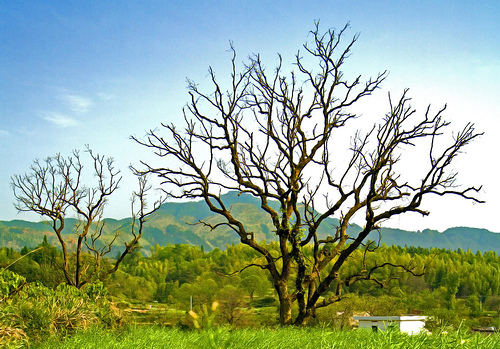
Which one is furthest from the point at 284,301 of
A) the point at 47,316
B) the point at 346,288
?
the point at 346,288

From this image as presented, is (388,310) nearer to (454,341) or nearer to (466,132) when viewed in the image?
(466,132)

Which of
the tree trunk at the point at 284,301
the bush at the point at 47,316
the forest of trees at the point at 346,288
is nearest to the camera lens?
the bush at the point at 47,316

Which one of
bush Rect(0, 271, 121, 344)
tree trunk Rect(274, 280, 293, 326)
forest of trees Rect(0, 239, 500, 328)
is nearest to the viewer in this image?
bush Rect(0, 271, 121, 344)

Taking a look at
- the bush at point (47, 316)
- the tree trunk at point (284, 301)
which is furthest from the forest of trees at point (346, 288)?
the bush at point (47, 316)

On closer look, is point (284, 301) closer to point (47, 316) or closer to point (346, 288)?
point (47, 316)

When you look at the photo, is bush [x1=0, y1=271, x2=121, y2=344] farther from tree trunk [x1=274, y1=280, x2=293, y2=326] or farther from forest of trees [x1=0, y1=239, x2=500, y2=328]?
forest of trees [x1=0, y1=239, x2=500, y2=328]

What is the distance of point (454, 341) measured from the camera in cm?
439

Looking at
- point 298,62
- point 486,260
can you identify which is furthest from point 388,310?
point 486,260

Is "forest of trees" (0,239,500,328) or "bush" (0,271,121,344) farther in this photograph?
"forest of trees" (0,239,500,328)

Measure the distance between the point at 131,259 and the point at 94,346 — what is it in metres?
80.9

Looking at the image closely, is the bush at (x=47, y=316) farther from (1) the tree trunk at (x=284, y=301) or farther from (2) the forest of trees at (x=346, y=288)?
(2) the forest of trees at (x=346, y=288)

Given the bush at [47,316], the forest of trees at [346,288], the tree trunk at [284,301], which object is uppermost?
the bush at [47,316]

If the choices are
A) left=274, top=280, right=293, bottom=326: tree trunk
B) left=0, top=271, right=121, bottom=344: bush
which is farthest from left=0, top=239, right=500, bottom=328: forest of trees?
left=0, top=271, right=121, bottom=344: bush

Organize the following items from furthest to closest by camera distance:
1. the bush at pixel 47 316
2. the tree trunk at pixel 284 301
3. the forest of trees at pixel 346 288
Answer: the forest of trees at pixel 346 288
the tree trunk at pixel 284 301
the bush at pixel 47 316
